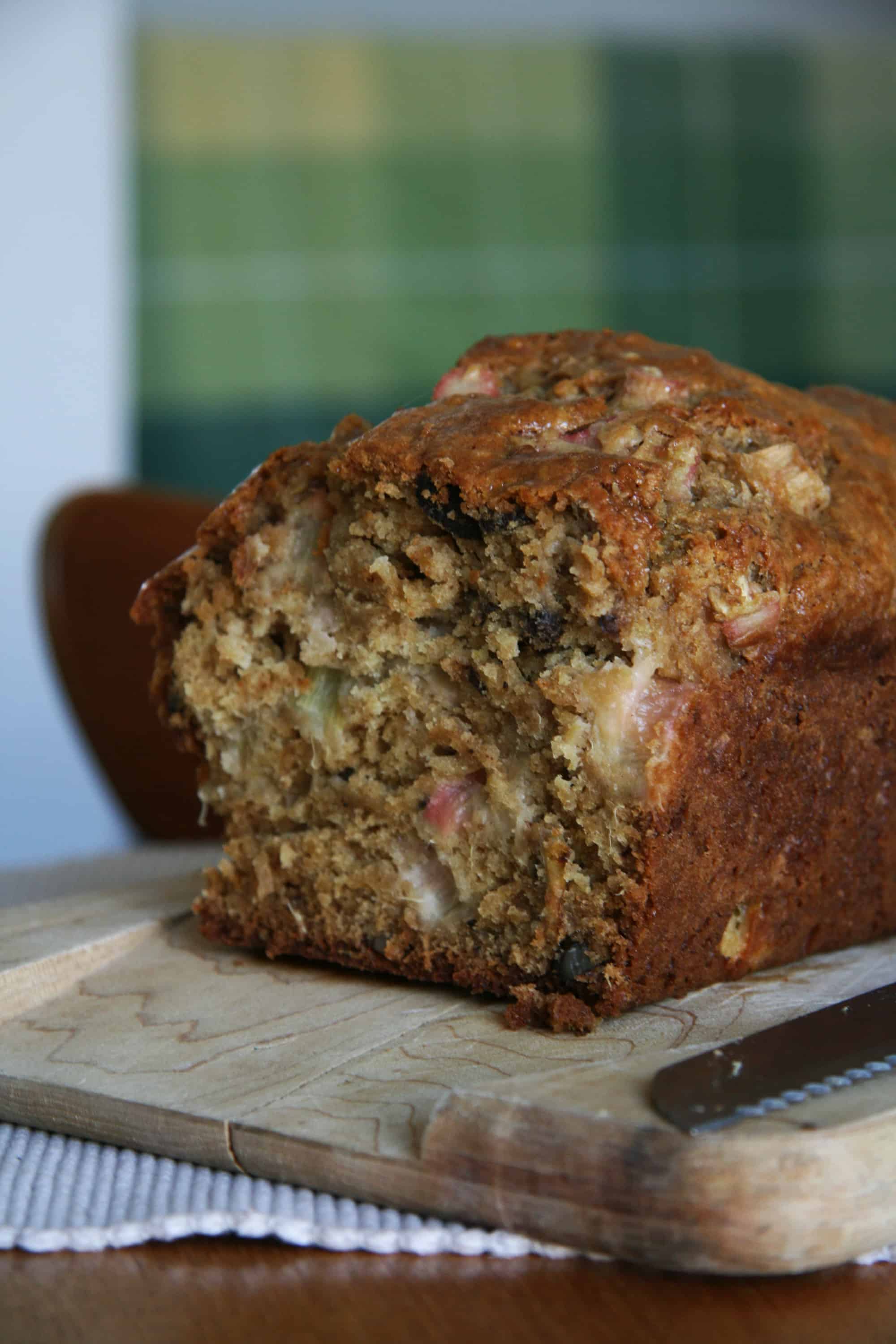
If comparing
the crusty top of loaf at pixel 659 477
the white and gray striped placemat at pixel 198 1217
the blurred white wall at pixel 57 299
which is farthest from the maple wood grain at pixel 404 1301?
the blurred white wall at pixel 57 299

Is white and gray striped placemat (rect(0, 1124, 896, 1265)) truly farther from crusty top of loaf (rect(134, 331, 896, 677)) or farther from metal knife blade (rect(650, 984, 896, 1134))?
crusty top of loaf (rect(134, 331, 896, 677))

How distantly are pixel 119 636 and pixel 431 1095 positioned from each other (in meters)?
2.37

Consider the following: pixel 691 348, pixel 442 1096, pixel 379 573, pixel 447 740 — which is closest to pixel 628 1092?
pixel 442 1096

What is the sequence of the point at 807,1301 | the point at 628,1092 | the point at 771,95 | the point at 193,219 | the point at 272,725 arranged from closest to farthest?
the point at 807,1301 < the point at 628,1092 < the point at 272,725 < the point at 193,219 < the point at 771,95

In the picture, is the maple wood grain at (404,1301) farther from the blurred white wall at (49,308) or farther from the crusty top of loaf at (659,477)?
the blurred white wall at (49,308)

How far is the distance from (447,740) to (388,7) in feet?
16.9

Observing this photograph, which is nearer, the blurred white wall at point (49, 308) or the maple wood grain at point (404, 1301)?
the maple wood grain at point (404, 1301)

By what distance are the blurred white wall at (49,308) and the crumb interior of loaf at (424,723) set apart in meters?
3.96

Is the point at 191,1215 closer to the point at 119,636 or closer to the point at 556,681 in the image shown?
the point at 556,681

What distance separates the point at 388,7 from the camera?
6.05m

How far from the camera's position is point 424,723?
1732 mm

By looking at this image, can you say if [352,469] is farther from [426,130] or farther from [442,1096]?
[426,130]

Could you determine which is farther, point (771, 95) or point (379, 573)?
point (771, 95)

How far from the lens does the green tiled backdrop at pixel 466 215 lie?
19.6 feet
